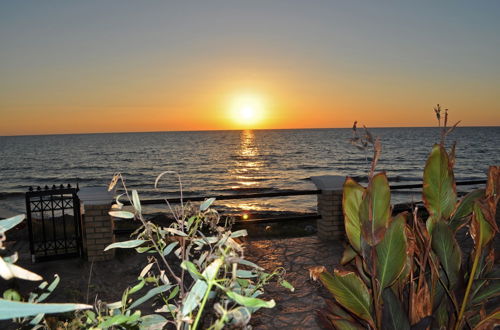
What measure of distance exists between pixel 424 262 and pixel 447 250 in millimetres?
150

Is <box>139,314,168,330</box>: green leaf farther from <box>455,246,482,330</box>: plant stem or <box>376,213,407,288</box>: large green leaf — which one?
<box>455,246,482,330</box>: plant stem

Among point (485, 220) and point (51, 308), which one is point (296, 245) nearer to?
point (485, 220)

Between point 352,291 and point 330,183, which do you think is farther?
point 330,183

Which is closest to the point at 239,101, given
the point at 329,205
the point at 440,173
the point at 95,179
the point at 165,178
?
the point at 165,178

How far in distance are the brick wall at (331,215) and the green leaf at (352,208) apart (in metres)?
5.69

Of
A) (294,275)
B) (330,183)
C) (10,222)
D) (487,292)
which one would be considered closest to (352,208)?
(487,292)

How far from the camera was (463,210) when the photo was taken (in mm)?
2451

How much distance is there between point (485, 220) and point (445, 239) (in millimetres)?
294

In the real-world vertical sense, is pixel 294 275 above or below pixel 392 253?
below

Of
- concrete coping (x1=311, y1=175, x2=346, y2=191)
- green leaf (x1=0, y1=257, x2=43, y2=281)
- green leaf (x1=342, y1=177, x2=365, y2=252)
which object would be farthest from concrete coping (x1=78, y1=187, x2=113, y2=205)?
green leaf (x1=0, y1=257, x2=43, y2=281)

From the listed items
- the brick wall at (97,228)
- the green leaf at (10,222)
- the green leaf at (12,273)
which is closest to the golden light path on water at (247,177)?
the brick wall at (97,228)

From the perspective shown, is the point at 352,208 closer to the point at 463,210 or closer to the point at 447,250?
the point at 447,250

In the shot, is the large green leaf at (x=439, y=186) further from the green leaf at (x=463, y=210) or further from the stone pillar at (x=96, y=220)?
the stone pillar at (x=96, y=220)

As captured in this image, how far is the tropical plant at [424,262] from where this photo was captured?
81.8 inches
